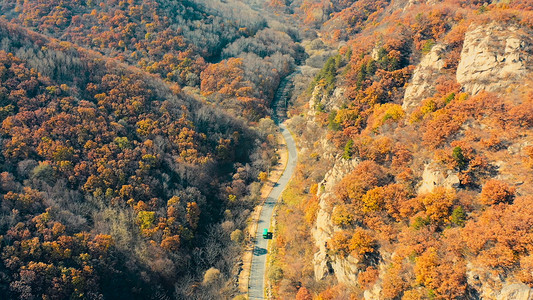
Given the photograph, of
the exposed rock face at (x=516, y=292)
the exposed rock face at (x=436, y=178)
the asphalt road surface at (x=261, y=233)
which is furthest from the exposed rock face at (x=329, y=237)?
the exposed rock face at (x=516, y=292)

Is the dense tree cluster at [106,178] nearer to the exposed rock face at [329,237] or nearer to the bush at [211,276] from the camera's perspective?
the bush at [211,276]

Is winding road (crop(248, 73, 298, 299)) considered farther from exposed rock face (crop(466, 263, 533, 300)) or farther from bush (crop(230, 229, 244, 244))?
exposed rock face (crop(466, 263, 533, 300))

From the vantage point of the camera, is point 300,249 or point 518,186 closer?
point 518,186

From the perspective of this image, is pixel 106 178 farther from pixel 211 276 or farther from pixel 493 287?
pixel 493 287

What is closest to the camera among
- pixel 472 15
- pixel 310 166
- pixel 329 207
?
pixel 329 207

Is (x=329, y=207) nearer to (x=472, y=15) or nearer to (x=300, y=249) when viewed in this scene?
(x=300, y=249)

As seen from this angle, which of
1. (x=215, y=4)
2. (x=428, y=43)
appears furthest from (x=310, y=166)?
(x=215, y=4)

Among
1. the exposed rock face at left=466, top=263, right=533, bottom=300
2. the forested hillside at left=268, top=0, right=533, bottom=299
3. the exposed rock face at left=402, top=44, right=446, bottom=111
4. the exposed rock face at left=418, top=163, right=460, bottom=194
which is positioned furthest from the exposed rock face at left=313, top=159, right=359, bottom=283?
the exposed rock face at left=402, top=44, right=446, bottom=111

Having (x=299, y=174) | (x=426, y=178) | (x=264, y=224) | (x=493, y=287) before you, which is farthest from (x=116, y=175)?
(x=493, y=287)
